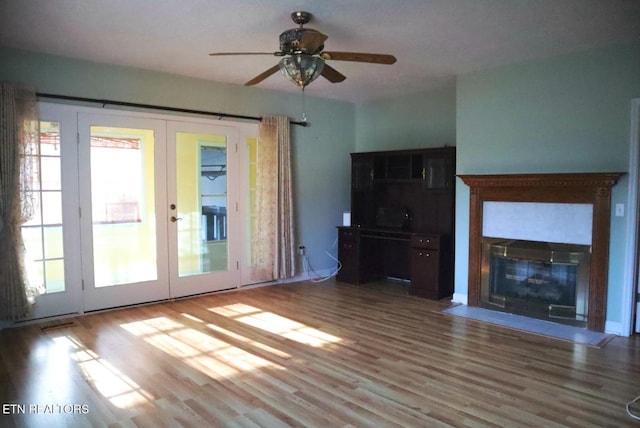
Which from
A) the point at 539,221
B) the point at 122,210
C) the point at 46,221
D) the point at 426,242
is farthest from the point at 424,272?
the point at 46,221

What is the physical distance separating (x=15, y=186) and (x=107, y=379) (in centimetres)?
Answer: 221

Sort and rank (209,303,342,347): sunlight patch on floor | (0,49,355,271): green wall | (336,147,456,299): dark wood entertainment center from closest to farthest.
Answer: (209,303,342,347): sunlight patch on floor
(0,49,355,271): green wall
(336,147,456,299): dark wood entertainment center

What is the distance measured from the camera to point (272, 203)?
588cm

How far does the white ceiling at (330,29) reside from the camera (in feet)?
10.3

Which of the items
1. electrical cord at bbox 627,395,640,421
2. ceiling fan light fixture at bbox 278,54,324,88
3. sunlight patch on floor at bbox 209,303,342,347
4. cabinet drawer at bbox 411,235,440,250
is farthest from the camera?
cabinet drawer at bbox 411,235,440,250

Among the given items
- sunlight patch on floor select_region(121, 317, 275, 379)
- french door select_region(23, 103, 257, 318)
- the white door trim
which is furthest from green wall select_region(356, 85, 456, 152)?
sunlight patch on floor select_region(121, 317, 275, 379)

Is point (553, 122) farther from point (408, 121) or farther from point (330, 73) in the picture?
point (330, 73)

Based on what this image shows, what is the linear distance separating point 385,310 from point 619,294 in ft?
7.32

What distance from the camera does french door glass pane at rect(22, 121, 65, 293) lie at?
13.9 ft

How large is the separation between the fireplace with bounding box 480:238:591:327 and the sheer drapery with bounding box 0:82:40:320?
186 inches

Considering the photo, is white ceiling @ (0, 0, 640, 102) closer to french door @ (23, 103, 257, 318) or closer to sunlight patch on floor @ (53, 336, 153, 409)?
french door @ (23, 103, 257, 318)

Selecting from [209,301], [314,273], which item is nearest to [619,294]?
[314,273]

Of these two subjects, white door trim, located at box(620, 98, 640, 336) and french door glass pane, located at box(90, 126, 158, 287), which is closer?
white door trim, located at box(620, 98, 640, 336)

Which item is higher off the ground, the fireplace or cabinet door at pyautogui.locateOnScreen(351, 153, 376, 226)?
cabinet door at pyautogui.locateOnScreen(351, 153, 376, 226)
